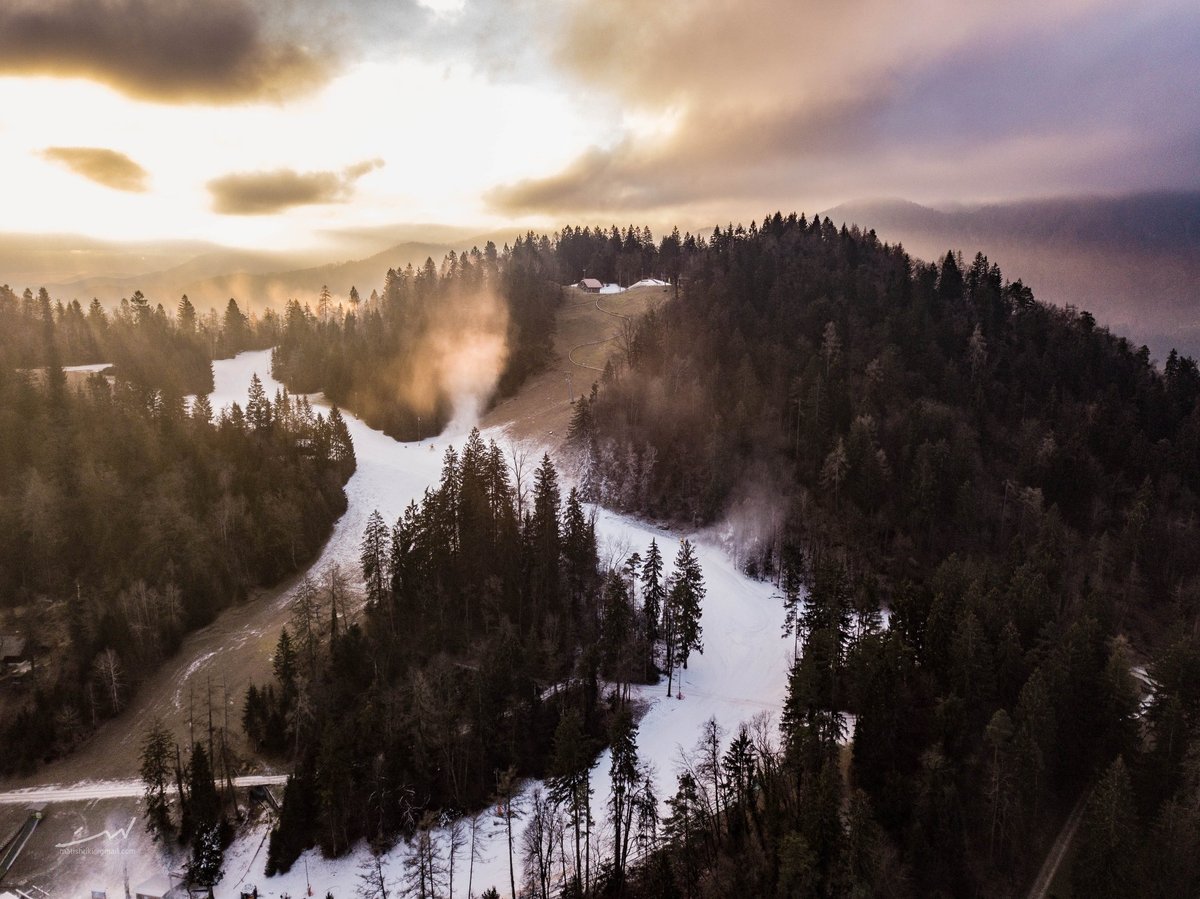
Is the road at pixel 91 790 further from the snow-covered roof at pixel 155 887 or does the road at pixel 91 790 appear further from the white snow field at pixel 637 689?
the snow-covered roof at pixel 155 887

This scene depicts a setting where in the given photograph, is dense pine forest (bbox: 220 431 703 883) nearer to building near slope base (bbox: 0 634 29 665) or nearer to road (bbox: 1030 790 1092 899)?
building near slope base (bbox: 0 634 29 665)

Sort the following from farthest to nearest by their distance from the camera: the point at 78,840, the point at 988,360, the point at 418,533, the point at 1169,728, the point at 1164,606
Result: 1. the point at 988,360
2. the point at 1164,606
3. the point at 418,533
4. the point at 78,840
5. the point at 1169,728

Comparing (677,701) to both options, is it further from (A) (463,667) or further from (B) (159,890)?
(B) (159,890)

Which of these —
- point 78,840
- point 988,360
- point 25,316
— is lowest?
point 78,840

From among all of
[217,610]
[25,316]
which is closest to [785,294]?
[217,610]

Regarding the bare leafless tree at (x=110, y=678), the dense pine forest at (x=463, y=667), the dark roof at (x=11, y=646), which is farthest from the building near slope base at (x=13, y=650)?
the dense pine forest at (x=463, y=667)

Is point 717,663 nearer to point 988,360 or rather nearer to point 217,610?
point 217,610
